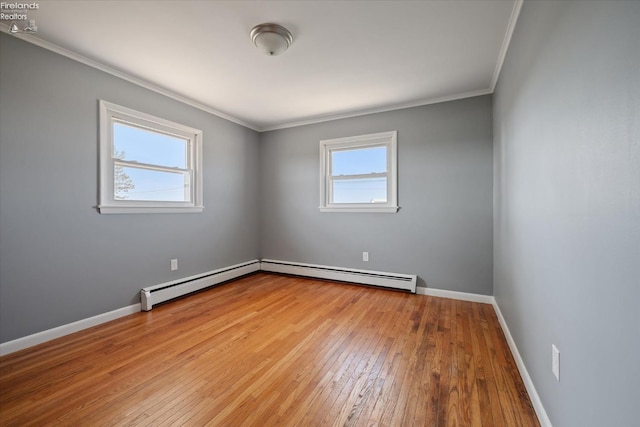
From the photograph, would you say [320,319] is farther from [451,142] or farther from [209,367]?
[451,142]

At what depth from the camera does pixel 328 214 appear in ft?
13.5

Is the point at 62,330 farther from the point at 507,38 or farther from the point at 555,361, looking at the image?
the point at 507,38

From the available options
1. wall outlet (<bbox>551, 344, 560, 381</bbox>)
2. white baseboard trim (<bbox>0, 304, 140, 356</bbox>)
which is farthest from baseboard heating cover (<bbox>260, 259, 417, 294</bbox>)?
wall outlet (<bbox>551, 344, 560, 381</bbox>)

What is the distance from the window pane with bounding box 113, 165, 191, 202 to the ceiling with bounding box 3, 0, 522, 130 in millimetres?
979

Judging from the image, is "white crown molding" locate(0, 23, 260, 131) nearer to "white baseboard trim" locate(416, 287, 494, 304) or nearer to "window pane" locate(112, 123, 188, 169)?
"window pane" locate(112, 123, 188, 169)

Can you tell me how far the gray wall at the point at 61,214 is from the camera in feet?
6.68

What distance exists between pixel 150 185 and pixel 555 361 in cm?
372

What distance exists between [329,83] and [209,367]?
2.93 meters

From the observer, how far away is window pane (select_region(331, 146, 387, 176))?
3.79 meters

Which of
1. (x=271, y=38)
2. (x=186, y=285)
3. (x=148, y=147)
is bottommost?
(x=186, y=285)

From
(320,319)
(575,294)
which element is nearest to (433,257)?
(320,319)

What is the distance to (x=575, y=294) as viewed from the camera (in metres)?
1.02

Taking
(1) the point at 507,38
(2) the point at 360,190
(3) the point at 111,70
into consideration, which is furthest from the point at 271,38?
(2) the point at 360,190

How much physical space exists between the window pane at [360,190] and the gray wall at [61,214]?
2.31 m
